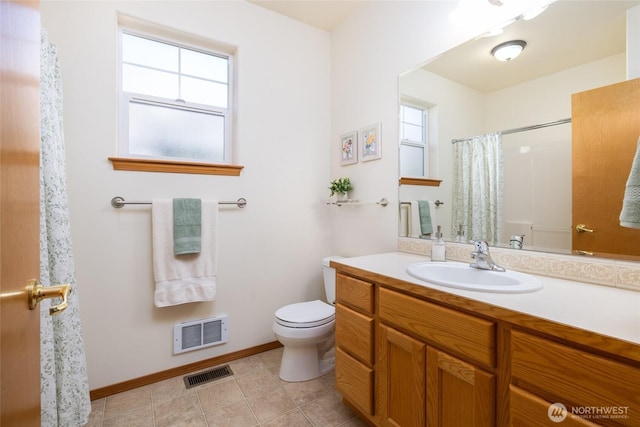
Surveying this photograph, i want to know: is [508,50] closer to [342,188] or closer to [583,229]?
[583,229]

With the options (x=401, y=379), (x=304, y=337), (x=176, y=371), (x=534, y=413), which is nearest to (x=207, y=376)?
(x=176, y=371)

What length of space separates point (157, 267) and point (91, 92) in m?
1.10

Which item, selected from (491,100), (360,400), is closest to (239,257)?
(360,400)

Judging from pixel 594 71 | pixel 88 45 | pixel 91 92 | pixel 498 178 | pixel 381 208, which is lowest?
pixel 381 208

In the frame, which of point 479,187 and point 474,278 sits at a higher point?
point 479,187

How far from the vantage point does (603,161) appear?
1104mm

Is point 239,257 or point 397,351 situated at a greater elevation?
point 239,257

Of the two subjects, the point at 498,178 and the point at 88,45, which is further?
the point at 88,45

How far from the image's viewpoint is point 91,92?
167 centimetres

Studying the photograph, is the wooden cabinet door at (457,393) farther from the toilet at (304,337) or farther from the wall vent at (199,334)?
the wall vent at (199,334)

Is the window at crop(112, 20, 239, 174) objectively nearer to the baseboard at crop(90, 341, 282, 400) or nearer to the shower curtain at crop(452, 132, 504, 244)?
the baseboard at crop(90, 341, 282, 400)

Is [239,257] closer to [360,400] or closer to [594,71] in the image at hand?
[360,400]

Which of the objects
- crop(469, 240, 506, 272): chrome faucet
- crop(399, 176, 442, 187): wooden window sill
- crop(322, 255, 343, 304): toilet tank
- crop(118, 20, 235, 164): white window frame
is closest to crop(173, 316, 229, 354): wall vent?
crop(322, 255, 343, 304): toilet tank

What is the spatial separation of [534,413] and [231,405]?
4.89 ft
